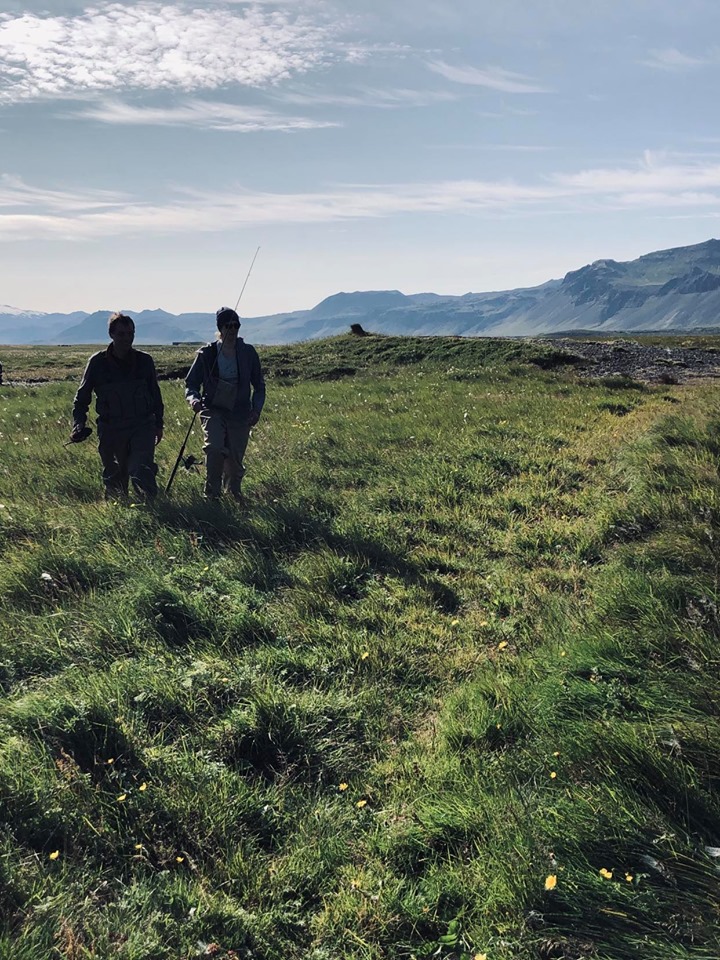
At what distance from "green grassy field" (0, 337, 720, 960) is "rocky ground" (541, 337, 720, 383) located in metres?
17.4

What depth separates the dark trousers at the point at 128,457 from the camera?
327 inches

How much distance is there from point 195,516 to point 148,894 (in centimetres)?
500

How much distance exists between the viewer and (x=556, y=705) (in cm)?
401

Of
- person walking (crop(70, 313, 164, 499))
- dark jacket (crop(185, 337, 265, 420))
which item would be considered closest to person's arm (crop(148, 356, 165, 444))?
Result: person walking (crop(70, 313, 164, 499))

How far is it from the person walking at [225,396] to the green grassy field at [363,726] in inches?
32.9

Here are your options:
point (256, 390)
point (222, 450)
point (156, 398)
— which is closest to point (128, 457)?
point (156, 398)

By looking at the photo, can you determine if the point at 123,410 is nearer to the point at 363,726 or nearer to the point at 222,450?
the point at 222,450

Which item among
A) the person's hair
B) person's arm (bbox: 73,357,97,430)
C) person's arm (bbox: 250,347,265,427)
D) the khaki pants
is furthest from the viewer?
person's arm (bbox: 250,347,265,427)

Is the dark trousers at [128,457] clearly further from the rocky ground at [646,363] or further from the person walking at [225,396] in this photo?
the rocky ground at [646,363]

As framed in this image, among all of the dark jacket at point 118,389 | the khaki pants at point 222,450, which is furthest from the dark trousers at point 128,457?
the khaki pants at point 222,450

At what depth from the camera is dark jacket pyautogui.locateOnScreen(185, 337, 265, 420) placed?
333 inches

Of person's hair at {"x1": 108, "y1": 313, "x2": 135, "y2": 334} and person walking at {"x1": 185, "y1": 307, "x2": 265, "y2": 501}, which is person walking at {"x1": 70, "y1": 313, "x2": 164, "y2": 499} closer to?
person's hair at {"x1": 108, "y1": 313, "x2": 135, "y2": 334}

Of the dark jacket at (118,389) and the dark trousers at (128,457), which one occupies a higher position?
the dark jacket at (118,389)

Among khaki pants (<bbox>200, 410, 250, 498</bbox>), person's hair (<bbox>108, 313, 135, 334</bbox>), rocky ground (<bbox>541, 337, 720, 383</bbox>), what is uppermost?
person's hair (<bbox>108, 313, 135, 334</bbox>)
